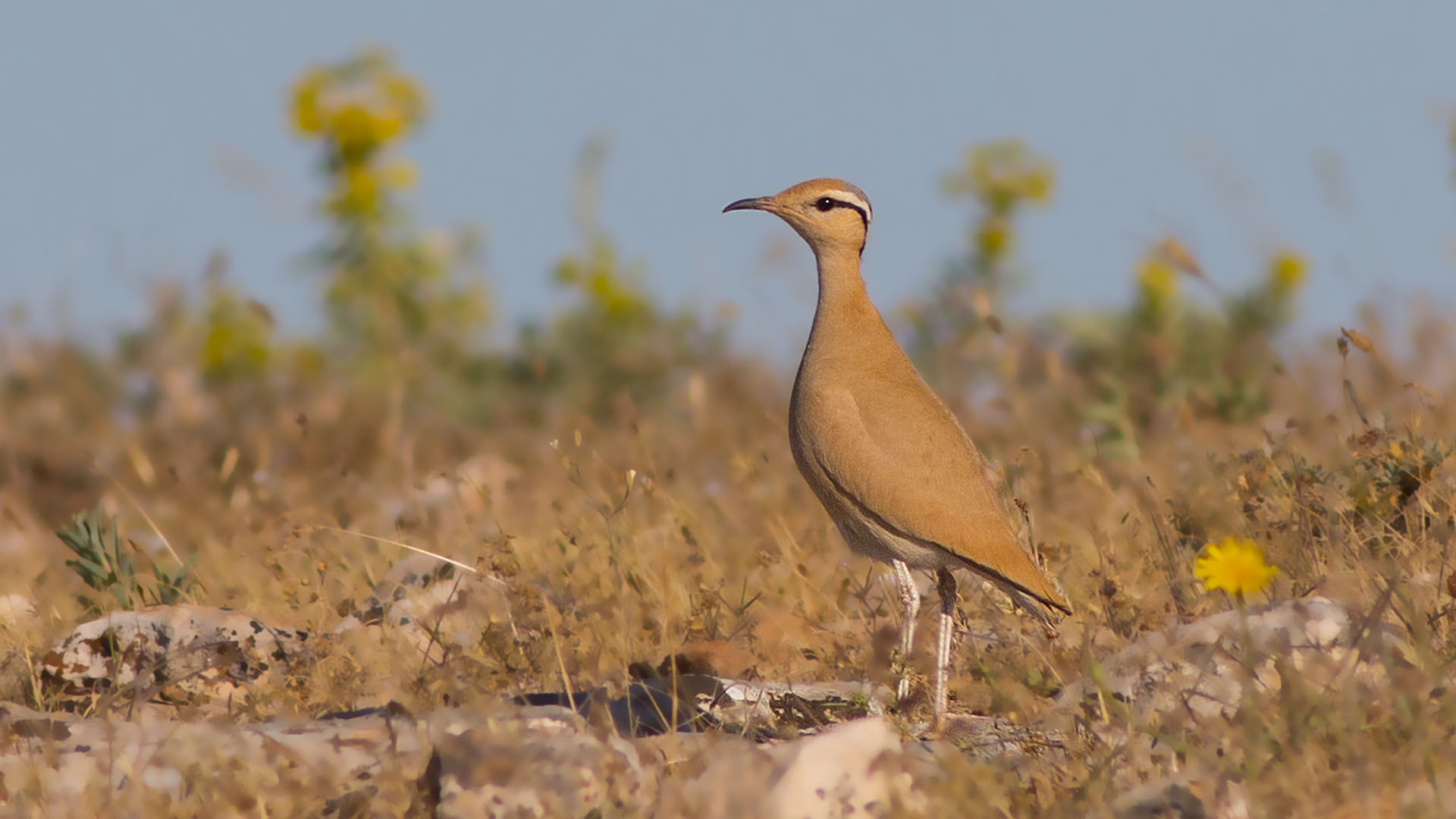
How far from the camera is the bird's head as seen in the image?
5160 millimetres

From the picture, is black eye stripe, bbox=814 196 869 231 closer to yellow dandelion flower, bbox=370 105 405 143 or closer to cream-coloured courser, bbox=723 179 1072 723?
cream-coloured courser, bbox=723 179 1072 723

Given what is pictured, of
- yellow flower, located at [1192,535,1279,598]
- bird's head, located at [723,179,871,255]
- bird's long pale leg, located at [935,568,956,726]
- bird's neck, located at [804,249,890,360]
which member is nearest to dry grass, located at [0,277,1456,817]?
bird's long pale leg, located at [935,568,956,726]

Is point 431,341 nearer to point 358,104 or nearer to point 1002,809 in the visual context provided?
point 358,104

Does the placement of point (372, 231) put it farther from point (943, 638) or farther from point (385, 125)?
point (943, 638)

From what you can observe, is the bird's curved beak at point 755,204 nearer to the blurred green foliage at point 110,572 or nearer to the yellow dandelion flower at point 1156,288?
the blurred green foliage at point 110,572

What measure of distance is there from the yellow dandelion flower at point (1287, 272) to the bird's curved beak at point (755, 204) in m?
6.21

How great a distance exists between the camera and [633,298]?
12.3 m

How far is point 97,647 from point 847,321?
8.58 feet

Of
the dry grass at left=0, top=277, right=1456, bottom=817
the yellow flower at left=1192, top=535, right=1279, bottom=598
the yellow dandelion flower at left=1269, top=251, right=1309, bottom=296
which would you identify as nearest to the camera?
the yellow flower at left=1192, top=535, right=1279, bottom=598

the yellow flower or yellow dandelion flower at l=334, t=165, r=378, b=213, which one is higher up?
the yellow flower

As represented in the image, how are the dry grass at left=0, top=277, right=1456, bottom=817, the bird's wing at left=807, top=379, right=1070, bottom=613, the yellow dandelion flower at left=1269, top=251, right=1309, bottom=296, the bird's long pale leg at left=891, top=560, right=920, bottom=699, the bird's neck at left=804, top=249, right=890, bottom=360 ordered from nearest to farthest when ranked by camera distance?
the dry grass at left=0, top=277, right=1456, bottom=817 → the bird's wing at left=807, top=379, right=1070, bottom=613 → the bird's long pale leg at left=891, top=560, right=920, bottom=699 → the bird's neck at left=804, top=249, right=890, bottom=360 → the yellow dandelion flower at left=1269, top=251, right=1309, bottom=296

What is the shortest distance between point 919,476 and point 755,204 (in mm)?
1136

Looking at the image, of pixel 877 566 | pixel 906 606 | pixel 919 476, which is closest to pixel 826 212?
pixel 919 476

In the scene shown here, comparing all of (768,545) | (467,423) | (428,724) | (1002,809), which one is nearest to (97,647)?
(428,724)
